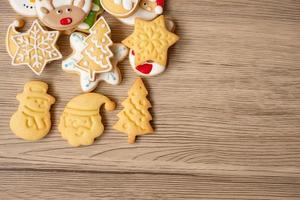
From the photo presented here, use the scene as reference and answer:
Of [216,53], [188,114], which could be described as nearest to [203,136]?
[188,114]

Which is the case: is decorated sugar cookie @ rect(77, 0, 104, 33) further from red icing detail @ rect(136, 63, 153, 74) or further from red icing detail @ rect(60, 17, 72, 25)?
red icing detail @ rect(136, 63, 153, 74)

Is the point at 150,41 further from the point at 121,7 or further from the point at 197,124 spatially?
the point at 197,124

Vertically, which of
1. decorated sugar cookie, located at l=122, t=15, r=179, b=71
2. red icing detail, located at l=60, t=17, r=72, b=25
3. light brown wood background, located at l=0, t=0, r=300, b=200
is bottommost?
light brown wood background, located at l=0, t=0, r=300, b=200

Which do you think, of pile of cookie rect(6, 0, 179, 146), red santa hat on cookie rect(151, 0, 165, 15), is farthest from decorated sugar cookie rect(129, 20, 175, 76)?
red santa hat on cookie rect(151, 0, 165, 15)

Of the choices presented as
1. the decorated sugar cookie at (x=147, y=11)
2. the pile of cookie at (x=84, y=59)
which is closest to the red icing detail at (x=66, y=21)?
the pile of cookie at (x=84, y=59)

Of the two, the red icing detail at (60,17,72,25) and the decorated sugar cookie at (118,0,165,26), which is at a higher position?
the decorated sugar cookie at (118,0,165,26)

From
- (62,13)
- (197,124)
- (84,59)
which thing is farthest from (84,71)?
(197,124)

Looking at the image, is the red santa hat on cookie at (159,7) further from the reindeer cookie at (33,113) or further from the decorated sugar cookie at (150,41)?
the reindeer cookie at (33,113)

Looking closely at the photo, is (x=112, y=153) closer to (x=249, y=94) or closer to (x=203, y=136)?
(x=203, y=136)
